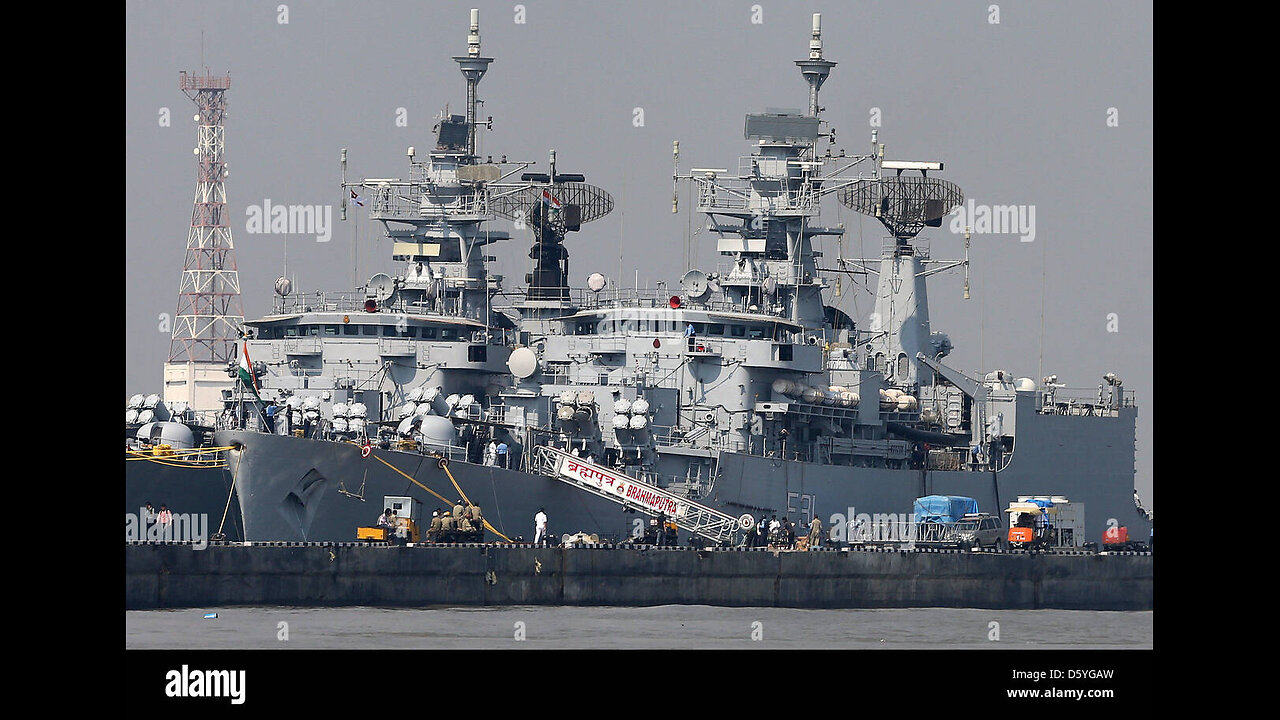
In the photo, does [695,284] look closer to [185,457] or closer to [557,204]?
[557,204]

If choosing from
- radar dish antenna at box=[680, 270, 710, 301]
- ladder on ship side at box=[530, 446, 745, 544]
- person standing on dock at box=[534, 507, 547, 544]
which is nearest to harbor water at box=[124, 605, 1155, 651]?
person standing on dock at box=[534, 507, 547, 544]

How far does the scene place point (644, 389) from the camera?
58375 millimetres

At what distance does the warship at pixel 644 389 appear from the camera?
54.5 m

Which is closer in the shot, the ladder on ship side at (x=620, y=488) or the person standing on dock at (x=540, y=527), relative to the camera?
the person standing on dock at (x=540, y=527)

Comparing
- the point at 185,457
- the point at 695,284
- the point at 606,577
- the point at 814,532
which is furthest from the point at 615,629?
the point at 695,284

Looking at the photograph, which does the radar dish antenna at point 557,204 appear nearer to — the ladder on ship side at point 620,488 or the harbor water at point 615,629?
the ladder on ship side at point 620,488

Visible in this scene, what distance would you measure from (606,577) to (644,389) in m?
7.26

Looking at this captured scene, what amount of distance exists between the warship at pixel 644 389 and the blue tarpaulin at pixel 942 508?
1.46 m

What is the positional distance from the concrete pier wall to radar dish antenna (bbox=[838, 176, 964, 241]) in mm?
13826

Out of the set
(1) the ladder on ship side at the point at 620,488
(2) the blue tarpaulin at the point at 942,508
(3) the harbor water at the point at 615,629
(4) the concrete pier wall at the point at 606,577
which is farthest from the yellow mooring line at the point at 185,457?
(2) the blue tarpaulin at the point at 942,508

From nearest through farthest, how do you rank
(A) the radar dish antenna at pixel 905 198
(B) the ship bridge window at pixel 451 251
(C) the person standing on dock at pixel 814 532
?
(C) the person standing on dock at pixel 814 532
(B) the ship bridge window at pixel 451 251
(A) the radar dish antenna at pixel 905 198

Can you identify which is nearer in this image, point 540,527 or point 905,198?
point 540,527

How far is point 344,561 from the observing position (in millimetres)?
50688

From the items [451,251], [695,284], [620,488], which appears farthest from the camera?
[451,251]
